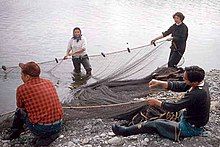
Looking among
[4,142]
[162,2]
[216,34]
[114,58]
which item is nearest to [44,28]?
[114,58]

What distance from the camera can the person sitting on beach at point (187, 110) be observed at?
4707mm

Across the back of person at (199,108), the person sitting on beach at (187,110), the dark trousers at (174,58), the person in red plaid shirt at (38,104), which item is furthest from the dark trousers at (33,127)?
the dark trousers at (174,58)

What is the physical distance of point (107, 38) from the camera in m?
16.4

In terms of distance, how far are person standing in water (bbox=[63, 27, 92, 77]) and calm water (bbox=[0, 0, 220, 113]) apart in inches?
71.0

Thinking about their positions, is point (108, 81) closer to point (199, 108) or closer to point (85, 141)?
point (85, 141)

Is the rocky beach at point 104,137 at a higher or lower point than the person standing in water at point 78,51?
lower

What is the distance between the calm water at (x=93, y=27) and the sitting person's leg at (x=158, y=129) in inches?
170

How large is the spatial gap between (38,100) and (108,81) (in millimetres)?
3373

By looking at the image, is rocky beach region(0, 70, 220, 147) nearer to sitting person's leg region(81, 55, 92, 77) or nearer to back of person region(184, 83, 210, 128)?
back of person region(184, 83, 210, 128)

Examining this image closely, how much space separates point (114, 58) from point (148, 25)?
9.76m

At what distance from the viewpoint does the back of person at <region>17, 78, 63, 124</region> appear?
5379mm

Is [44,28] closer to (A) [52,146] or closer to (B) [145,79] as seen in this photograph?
(B) [145,79]

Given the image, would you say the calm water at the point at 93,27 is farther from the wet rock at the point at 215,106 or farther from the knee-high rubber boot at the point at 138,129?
the wet rock at the point at 215,106

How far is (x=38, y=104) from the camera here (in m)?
5.39
